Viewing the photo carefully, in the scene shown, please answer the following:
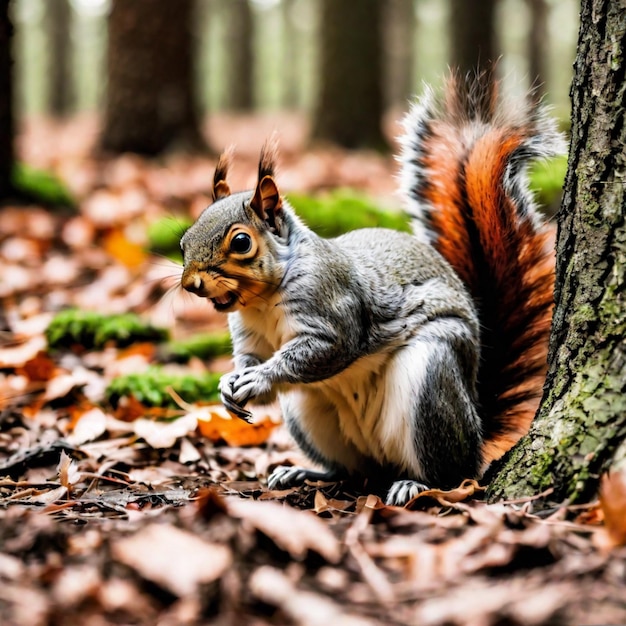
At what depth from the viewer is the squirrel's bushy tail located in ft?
6.63

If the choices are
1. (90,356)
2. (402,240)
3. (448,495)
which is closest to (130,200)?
(90,356)

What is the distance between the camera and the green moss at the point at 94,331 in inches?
116

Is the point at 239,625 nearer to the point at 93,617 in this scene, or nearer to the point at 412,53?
the point at 93,617

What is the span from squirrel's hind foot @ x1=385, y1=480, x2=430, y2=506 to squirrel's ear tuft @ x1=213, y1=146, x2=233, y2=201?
848 mm

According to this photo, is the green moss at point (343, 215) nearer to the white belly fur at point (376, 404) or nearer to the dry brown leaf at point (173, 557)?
the white belly fur at point (376, 404)

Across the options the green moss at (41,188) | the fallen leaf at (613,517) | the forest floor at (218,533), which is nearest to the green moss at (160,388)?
the forest floor at (218,533)

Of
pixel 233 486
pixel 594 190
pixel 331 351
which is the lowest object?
pixel 233 486

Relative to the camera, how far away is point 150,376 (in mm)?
2641

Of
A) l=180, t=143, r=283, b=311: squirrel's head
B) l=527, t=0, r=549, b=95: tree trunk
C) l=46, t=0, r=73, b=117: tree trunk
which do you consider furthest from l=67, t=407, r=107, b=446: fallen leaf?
l=46, t=0, r=73, b=117: tree trunk

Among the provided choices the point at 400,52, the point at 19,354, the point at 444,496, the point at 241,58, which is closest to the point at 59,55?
the point at 241,58

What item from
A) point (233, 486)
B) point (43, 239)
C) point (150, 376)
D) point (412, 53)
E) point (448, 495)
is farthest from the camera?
point (412, 53)

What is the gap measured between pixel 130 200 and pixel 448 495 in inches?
134

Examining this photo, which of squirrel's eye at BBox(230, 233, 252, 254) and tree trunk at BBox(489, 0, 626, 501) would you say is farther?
squirrel's eye at BBox(230, 233, 252, 254)

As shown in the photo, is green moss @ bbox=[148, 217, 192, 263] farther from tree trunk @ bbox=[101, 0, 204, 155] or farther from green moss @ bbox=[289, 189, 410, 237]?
tree trunk @ bbox=[101, 0, 204, 155]
